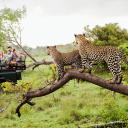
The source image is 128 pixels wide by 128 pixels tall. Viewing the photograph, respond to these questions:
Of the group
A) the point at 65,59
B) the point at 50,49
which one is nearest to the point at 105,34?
the point at 50,49

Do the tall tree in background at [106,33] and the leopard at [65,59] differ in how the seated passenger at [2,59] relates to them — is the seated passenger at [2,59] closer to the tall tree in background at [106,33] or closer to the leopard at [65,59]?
the leopard at [65,59]

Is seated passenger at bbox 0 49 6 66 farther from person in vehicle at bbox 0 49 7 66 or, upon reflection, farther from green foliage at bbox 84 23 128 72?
green foliage at bbox 84 23 128 72

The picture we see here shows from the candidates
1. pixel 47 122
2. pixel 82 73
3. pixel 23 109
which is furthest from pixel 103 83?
pixel 23 109

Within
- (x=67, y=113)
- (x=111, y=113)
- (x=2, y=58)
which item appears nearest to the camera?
(x=111, y=113)

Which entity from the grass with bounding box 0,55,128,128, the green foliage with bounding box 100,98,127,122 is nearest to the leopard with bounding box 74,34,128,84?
the grass with bounding box 0,55,128,128

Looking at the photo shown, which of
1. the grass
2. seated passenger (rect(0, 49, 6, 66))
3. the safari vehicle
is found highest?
seated passenger (rect(0, 49, 6, 66))

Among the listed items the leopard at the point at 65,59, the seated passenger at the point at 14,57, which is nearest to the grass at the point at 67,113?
the leopard at the point at 65,59

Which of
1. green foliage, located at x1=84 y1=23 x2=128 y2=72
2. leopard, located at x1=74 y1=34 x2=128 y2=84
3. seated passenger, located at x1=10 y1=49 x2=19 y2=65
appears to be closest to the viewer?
leopard, located at x1=74 y1=34 x2=128 y2=84

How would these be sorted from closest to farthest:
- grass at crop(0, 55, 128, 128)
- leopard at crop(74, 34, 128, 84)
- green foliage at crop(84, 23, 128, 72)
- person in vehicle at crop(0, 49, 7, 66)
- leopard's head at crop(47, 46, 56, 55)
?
1. leopard at crop(74, 34, 128, 84)
2. leopard's head at crop(47, 46, 56, 55)
3. grass at crop(0, 55, 128, 128)
4. person in vehicle at crop(0, 49, 7, 66)
5. green foliage at crop(84, 23, 128, 72)

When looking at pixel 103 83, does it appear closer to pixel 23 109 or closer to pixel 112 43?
pixel 23 109

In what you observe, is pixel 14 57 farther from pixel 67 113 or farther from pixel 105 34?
pixel 105 34

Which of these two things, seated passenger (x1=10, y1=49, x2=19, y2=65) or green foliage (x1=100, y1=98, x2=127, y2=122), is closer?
green foliage (x1=100, y1=98, x2=127, y2=122)

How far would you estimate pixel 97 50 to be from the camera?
4.35m

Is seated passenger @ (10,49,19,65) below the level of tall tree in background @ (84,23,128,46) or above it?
below
